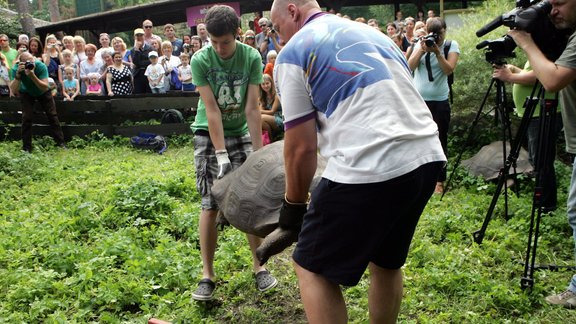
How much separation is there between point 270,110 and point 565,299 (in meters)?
6.78

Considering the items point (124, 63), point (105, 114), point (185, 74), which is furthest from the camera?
point (124, 63)

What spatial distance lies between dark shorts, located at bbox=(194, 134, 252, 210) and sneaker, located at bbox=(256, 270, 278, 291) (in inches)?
25.6

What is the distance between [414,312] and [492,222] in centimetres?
195

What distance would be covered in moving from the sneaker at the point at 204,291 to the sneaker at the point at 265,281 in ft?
1.14

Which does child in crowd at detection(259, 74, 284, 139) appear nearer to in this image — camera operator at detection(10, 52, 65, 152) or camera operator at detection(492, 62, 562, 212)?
camera operator at detection(10, 52, 65, 152)

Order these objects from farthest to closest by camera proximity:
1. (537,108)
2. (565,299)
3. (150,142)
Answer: (150,142)
(537,108)
(565,299)

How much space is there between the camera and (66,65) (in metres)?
12.3

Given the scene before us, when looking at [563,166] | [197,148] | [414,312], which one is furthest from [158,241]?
[563,166]

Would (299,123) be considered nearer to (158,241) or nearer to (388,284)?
(388,284)

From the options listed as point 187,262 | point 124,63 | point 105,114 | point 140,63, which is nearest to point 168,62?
point 140,63

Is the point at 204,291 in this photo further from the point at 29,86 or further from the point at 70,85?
the point at 70,85

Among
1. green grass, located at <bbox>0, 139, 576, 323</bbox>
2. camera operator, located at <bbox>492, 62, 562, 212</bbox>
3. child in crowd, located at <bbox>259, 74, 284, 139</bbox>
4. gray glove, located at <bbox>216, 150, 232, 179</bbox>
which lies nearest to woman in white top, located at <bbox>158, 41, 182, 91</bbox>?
child in crowd, located at <bbox>259, 74, 284, 139</bbox>

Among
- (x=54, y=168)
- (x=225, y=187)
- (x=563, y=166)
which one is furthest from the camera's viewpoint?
(x=54, y=168)

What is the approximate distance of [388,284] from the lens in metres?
2.76
